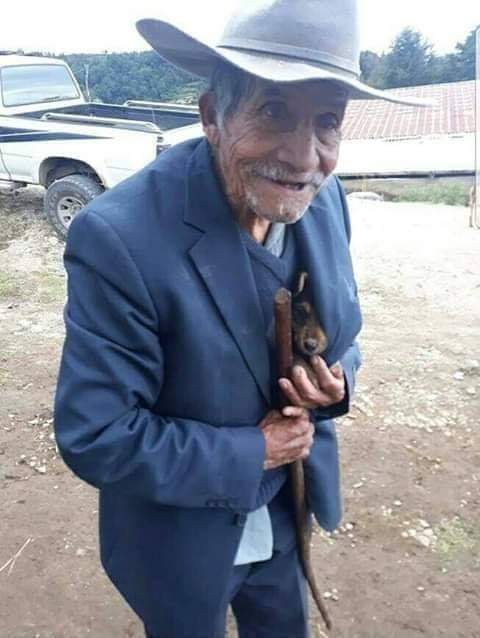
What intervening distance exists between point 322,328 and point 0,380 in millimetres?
3337

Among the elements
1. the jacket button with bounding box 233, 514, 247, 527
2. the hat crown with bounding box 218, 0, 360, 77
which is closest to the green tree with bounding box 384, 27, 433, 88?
the hat crown with bounding box 218, 0, 360, 77

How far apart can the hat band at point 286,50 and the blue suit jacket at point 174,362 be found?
9.0 inches

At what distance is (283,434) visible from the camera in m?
1.48

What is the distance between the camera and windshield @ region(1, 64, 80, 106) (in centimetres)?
819

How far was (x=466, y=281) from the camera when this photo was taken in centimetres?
595

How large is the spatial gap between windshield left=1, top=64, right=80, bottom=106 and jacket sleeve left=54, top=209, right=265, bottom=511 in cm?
755

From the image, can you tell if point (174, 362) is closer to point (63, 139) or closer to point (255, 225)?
point (255, 225)

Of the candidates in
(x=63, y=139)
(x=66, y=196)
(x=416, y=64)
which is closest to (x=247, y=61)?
(x=66, y=196)

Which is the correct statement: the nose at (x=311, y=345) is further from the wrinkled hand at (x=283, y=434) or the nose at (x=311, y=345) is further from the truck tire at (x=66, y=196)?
the truck tire at (x=66, y=196)

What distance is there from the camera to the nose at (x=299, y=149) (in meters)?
1.31

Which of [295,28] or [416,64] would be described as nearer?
[295,28]

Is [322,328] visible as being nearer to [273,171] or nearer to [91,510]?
[273,171]

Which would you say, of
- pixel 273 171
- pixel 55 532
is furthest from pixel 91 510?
pixel 273 171

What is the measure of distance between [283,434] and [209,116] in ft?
2.21
